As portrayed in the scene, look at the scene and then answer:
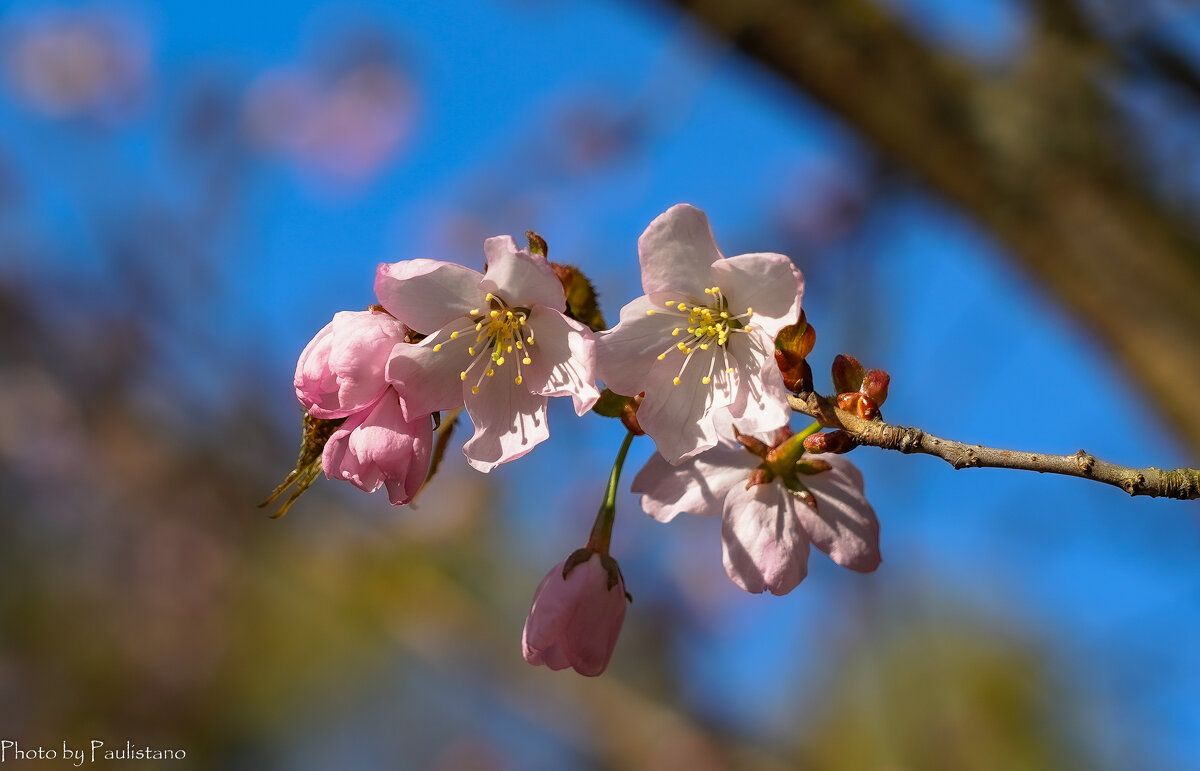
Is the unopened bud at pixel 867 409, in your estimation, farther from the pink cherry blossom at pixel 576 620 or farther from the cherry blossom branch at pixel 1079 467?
the pink cherry blossom at pixel 576 620

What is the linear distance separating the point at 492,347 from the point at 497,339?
17 millimetres

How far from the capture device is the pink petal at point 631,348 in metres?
0.92

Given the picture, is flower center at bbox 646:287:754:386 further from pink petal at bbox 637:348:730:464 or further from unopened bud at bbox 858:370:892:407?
unopened bud at bbox 858:370:892:407

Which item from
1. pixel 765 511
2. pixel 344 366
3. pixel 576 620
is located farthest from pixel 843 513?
pixel 344 366

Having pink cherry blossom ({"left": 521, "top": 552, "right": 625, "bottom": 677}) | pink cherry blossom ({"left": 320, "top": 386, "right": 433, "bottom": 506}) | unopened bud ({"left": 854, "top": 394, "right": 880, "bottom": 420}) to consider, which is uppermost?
unopened bud ({"left": 854, "top": 394, "right": 880, "bottom": 420})

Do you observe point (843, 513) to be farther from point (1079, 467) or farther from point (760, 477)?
point (1079, 467)

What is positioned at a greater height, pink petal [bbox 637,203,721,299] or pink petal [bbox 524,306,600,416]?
pink petal [bbox 637,203,721,299]

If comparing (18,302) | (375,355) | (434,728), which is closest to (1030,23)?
(375,355)

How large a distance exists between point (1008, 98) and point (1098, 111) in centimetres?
27

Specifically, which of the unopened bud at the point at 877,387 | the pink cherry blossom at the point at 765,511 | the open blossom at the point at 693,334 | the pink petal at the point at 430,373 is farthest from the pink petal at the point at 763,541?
the pink petal at the point at 430,373

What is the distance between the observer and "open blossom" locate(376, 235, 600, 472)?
3.04ft

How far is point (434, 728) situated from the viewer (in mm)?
10086

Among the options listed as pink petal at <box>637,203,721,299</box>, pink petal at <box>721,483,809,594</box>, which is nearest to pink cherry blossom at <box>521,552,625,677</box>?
pink petal at <box>721,483,809,594</box>

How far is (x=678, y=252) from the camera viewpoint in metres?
0.98
